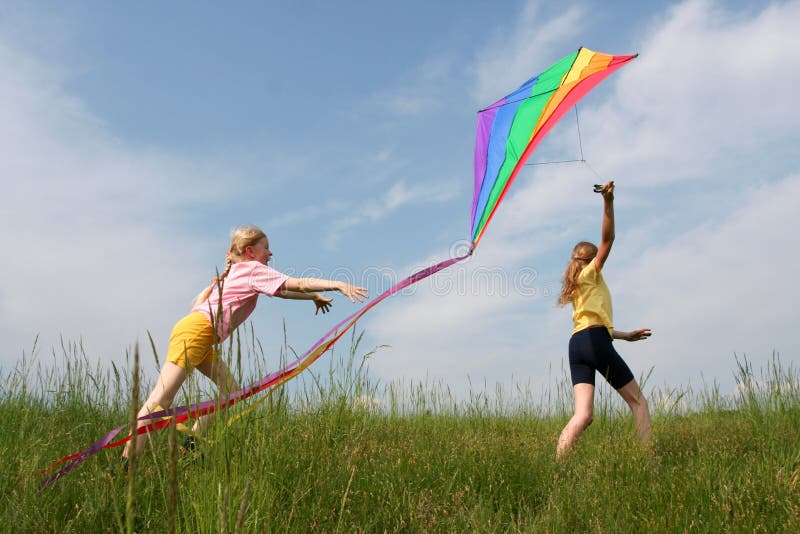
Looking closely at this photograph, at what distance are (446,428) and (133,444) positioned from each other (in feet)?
15.6

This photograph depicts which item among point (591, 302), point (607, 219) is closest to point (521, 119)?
point (607, 219)

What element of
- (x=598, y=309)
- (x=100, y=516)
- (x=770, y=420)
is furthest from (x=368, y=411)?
(x=770, y=420)

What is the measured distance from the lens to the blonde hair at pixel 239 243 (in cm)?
465

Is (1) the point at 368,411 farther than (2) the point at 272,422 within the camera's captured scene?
Yes

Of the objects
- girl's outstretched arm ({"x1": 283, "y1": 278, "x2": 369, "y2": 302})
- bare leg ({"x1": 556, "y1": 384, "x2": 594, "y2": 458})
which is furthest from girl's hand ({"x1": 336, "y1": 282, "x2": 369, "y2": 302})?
bare leg ({"x1": 556, "y1": 384, "x2": 594, "y2": 458})

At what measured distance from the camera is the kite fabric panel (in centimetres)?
489

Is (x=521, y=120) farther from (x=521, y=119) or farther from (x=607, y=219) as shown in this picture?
(x=607, y=219)

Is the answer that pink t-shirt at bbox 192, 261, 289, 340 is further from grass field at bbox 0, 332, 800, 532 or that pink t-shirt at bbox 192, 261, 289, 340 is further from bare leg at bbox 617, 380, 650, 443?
bare leg at bbox 617, 380, 650, 443

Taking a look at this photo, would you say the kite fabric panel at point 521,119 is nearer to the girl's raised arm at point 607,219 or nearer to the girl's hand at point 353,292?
the girl's raised arm at point 607,219

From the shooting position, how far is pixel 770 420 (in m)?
4.98

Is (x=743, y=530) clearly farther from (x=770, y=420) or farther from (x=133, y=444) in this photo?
(x=133, y=444)

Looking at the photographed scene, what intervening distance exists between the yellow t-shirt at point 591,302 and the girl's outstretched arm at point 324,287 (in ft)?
6.51

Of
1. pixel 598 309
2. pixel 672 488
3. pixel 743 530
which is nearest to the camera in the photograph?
pixel 743 530

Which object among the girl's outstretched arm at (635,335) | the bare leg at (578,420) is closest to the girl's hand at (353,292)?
the bare leg at (578,420)
